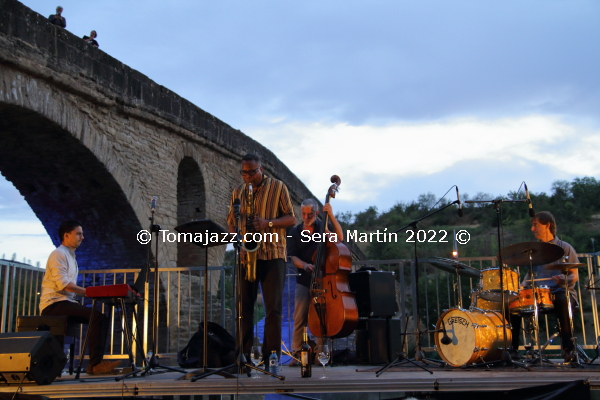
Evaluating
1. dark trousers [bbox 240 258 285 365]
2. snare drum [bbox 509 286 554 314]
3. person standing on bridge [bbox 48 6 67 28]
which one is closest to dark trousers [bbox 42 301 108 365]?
dark trousers [bbox 240 258 285 365]

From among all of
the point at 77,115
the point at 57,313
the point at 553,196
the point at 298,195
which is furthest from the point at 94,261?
the point at 553,196

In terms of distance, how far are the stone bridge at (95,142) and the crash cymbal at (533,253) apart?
654cm

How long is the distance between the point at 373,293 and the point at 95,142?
5.21m

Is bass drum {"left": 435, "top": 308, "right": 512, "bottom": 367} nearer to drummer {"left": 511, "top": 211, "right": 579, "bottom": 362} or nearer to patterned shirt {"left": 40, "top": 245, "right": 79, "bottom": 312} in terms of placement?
drummer {"left": 511, "top": 211, "right": 579, "bottom": 362}

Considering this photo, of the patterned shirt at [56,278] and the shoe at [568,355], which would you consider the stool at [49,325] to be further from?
the shoe at [568,355]

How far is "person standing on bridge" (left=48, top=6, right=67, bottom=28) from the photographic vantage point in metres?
10.8

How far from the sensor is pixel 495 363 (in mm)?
5969

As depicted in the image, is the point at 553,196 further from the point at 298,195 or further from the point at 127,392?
the point at 127,392

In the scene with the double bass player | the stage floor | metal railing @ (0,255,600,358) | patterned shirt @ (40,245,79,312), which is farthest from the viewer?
metal railing @ (0,255,600,358)

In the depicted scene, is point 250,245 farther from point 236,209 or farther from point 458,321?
point 458,321

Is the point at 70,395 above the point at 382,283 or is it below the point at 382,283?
below

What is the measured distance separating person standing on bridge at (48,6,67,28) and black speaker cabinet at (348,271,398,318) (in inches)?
292

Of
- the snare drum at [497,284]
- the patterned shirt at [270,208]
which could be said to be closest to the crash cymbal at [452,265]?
the snare drum at [497,284]

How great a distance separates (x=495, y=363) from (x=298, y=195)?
13.8 m
